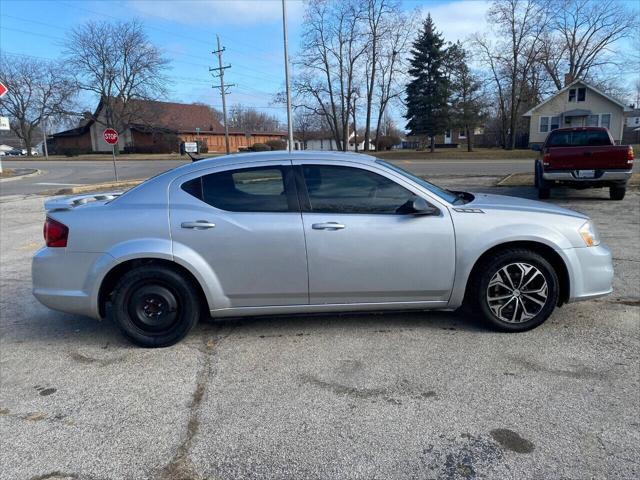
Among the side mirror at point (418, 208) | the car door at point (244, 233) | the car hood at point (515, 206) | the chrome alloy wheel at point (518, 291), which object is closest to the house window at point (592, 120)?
the car hood at point (515, 206)

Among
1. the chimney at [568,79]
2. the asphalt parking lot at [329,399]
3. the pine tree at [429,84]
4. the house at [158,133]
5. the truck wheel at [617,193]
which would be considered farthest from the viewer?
the house at [158,133]

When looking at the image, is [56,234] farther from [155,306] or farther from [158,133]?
[158,133]

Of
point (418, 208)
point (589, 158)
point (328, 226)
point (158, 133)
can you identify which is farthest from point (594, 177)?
point (158, 133)

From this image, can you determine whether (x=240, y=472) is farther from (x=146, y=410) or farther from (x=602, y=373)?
(x=602, y=373)

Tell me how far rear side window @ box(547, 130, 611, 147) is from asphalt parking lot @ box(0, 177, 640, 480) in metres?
8.89

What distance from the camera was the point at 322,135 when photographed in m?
91.9

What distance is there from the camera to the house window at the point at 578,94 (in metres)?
47.2

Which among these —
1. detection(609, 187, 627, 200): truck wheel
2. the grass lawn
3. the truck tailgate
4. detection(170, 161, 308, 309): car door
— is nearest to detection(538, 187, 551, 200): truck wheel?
the truck tailgate

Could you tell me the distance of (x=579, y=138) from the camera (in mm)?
12273

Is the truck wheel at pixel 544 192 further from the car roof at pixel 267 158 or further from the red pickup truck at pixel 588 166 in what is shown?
the car roof at pixel 267 158

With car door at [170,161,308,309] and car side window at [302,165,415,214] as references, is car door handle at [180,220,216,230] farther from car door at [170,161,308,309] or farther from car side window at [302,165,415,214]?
car side window at [302,165,415,214]

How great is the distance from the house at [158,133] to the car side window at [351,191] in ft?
201

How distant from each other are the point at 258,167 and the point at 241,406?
1.93 meters

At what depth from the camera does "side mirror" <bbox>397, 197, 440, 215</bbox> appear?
383cm
